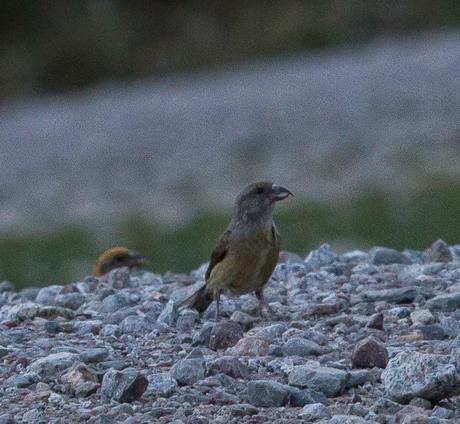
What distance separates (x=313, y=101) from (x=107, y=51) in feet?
27.7

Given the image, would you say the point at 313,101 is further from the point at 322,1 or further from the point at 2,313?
the point at 2,313

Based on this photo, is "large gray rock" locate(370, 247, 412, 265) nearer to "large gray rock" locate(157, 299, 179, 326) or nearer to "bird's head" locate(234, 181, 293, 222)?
"bird's head" locate(234, 181, 293, 222)

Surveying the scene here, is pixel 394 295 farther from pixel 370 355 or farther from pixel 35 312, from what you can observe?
pixel 35 312

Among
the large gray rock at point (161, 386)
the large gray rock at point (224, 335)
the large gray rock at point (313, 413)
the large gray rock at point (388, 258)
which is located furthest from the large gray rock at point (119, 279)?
the large gray rock at point (313, 413)

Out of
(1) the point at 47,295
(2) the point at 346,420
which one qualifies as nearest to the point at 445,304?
(2) the point at 346,420

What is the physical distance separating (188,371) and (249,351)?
0.46 meters

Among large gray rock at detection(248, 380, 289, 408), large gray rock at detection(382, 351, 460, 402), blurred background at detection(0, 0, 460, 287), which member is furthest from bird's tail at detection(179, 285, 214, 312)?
blurred background at detection(0, 0, 460, 287)

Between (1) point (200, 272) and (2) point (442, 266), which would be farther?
(1) point (200, 272)

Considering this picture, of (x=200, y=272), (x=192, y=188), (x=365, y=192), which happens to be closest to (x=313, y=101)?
(x=192, y=188)

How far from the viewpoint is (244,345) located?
7074 mm

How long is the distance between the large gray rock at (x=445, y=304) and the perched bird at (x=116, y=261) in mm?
3227

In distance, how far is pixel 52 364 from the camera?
685cm

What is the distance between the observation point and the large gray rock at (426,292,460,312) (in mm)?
7582

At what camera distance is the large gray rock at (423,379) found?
6.12m
